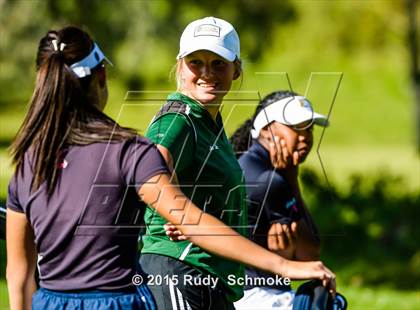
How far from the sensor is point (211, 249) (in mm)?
3684

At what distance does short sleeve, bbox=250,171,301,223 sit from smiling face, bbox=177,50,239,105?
38.5 inches

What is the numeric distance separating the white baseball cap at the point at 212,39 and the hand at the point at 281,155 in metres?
1.13

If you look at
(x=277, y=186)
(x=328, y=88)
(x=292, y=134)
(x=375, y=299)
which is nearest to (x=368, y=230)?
(x=375, y=299)

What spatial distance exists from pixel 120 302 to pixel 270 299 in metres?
2.12

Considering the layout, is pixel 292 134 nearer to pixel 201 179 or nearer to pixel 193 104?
pixel 193 104

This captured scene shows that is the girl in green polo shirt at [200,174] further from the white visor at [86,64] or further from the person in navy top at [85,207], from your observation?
the person in navy top at [85,207]

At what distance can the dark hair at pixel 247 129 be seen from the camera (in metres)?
6.14

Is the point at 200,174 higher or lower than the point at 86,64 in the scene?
higher

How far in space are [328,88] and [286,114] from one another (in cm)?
2960

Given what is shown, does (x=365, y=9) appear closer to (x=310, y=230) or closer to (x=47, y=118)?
(x=310, y=230)

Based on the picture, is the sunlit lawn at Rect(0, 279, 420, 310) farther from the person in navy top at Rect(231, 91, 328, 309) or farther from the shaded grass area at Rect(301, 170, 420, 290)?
the person in navy top at Rect(231, 91, 328, 309)

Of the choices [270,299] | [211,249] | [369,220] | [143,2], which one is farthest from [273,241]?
[143,2]

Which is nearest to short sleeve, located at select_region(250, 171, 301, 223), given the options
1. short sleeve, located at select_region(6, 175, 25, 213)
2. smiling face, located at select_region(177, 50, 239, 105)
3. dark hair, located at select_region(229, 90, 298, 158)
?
dark hair, located at select_region(229, 90, 298, 158)

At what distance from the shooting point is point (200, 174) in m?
4.54
